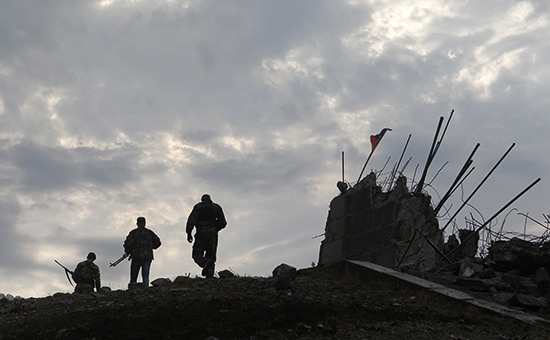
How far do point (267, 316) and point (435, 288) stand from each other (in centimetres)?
238

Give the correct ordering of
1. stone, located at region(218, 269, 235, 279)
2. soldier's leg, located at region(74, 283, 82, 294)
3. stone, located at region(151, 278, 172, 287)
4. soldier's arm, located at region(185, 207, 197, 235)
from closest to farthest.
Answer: stone, located at region(151, 278, 172, 287), stone, located at region(218, 269, 235, 279), soldier's leg, located at region(74, 283, 82, 294), soldier's arm, located at region(185, 207, 197, 235)

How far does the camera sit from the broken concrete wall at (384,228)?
9.06 meters

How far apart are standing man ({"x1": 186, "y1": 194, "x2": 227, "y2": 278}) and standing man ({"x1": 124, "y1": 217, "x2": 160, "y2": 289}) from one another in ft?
2.54

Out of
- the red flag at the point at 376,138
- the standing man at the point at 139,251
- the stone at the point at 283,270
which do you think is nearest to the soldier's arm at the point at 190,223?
the standing man at the point at 139,251

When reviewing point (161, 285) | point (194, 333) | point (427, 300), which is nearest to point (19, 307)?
point (161, 285)

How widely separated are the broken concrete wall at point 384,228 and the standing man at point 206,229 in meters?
2.09

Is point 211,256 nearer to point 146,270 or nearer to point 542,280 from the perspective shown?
point 146,270

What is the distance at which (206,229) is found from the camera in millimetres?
10250

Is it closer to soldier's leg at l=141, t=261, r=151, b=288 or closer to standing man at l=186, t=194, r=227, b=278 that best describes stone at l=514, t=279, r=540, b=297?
standing man at l=186, t=194, r=227, b=278

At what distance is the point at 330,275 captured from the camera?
8.37 metres

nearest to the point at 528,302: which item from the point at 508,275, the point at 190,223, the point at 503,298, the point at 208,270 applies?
the point at 503,298

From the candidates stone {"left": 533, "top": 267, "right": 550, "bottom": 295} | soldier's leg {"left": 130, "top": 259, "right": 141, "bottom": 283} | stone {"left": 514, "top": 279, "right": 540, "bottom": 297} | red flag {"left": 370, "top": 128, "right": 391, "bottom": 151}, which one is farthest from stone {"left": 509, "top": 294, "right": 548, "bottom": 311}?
soldier's leg {"left": 130, "top": 259, "right": 141, "bottom": 283}

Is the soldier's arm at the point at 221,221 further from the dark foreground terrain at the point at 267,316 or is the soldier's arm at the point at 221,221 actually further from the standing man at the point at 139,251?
the dark foreground terrain at the point at 267,316

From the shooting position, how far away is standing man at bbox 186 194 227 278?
10.2 meters
